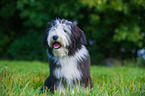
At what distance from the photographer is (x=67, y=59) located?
2.65 metres

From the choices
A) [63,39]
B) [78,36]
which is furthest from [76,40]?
[63,39]

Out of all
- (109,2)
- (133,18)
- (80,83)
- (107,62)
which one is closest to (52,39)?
(80,83)

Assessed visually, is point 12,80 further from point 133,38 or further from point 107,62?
point 107,62

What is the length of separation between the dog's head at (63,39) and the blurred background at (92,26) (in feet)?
13.1

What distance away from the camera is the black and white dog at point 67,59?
2561mm

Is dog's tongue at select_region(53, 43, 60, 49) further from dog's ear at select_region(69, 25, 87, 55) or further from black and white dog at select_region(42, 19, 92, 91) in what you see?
dog's ear at select_region(69, 25, 87, 55)

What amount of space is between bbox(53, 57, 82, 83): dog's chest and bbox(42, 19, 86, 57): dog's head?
0.16 metres

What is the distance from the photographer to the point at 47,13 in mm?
8203

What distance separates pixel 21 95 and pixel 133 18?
6.68 meters

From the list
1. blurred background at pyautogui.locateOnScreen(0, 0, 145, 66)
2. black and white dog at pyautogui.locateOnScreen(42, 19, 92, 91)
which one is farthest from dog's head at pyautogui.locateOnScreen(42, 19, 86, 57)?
blurred background at pyautogui.locateOnScreen(0, 0, 145, 66)

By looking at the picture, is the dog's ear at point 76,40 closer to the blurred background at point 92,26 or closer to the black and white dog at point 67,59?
the black and white dog at point 67,59

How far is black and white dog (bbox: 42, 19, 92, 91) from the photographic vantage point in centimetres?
256

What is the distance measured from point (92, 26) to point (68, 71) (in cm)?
575

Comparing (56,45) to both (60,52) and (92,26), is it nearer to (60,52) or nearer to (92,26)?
(60,52)
